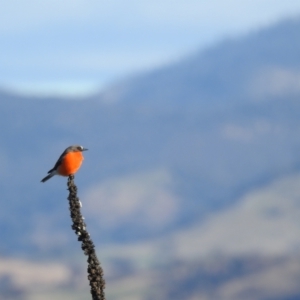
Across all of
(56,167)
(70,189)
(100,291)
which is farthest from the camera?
(56,167)

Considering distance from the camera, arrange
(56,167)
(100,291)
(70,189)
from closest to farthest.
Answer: (100,291) → (70,189) → (56,167)

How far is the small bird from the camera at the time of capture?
47.0 feet

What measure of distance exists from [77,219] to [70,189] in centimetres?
121

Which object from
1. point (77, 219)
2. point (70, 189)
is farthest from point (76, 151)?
point (77, 219)

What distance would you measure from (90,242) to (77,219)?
0.88 ft

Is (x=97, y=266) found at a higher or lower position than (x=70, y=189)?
lower

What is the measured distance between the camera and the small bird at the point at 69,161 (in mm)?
14320

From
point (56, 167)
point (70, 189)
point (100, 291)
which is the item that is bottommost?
point (100, 291)

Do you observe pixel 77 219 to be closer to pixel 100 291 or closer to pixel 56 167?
pixel 100 291

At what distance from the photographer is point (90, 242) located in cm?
1006

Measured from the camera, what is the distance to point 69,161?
572 inches

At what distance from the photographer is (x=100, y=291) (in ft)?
32.1

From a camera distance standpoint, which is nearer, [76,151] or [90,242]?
[90,242]

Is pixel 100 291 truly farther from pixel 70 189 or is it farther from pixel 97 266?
pixel 70 189
